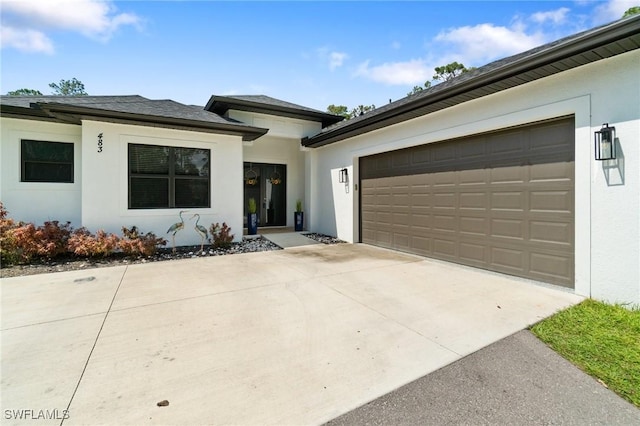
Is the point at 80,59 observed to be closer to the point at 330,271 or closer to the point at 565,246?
the point at 330,271

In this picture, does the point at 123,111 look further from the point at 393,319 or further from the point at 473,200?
the point at 473,200

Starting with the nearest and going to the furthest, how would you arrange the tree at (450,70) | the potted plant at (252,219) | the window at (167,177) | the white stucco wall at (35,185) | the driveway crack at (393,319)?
the driveway crack at (393,319)
the white stucco wall at (35,185)
the window at (167,177)
the potted plant at (252,219)
the tree at (450,70)

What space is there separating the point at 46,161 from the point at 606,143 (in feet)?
39.4

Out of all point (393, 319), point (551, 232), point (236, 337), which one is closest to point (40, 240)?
point (236, 337)

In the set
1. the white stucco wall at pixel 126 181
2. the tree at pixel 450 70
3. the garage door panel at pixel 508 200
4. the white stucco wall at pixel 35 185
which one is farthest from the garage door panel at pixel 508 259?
the tree at pixel 450 70

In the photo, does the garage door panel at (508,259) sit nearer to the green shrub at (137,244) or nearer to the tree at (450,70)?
the green shrub at (137,244)

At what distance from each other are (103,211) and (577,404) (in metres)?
8.95

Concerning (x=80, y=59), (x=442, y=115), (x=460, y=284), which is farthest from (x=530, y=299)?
(x=80, y=59)

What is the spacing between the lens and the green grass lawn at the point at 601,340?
96.1 inches

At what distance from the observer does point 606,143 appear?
13.0ft

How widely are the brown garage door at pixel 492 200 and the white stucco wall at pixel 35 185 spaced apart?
8.75 m

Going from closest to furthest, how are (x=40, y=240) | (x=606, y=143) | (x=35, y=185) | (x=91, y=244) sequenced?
(x=606, y=143)
(x=40, y=240)
(x=91, y=244)
(x=35, y=185)

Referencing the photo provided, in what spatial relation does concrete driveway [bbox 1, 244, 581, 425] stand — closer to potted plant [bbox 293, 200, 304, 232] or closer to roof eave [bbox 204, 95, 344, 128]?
potted plant [bbox 293, 200, 304, 232]

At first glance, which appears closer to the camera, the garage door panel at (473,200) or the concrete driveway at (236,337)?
the concrete driveway at (236,337)
